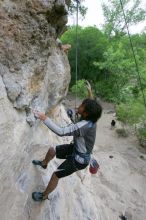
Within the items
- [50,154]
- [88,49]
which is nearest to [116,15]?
[88,49]

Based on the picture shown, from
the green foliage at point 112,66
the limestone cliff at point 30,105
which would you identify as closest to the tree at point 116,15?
the green foliage at point 112,66

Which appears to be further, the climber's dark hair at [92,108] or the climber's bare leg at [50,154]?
the climber's bare leg at [50,154]

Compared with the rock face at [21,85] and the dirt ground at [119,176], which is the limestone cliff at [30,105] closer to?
the rock face at [21,85]

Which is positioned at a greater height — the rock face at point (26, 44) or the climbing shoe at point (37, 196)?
the rock face at point (26, 44)

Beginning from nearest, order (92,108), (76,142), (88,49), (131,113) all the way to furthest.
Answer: (92,108) < (76,142) < (131,113) < (88,49)

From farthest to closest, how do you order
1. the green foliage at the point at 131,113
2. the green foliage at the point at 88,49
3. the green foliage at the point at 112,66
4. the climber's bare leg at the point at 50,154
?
the green foliage at the point at 88,49 < the green foliage at the point at 112,66 < the green foliage at the point at 131,113 < the climber's bare leg at the point at 50,154

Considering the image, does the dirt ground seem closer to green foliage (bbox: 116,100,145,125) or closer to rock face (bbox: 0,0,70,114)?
green foliage (bbox: 116,100,145,125)

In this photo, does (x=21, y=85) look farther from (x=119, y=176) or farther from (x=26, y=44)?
(x=119, y=176)

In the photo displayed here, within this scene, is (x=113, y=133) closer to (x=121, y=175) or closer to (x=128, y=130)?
(x=128, y=130)

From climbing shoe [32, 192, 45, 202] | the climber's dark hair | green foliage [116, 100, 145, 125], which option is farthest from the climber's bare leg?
→ green foliage [116, 100, 145, 125]

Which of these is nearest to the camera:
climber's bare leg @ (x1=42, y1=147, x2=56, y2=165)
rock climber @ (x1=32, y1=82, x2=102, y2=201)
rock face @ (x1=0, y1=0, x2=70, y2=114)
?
rock climber @ (x1=32, y1=82, x2=102, y2=201)

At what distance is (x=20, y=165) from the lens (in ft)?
16.5

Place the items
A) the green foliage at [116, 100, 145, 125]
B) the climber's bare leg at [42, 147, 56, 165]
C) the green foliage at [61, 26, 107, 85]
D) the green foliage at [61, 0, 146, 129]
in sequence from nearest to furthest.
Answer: the climber's bare leg at [42, 147, 56, 165] < the green foliage at [116, 100, 145, 125] < the green foliage at [61, 0, 146, 129] < the green foliage at [61, 26, 107, 85]

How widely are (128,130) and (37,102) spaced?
12378 millimetres
